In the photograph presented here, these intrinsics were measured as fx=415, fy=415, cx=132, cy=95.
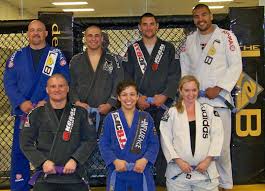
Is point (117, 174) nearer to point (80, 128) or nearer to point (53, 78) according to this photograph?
point (80, 128)

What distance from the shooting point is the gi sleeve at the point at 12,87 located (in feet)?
11.5

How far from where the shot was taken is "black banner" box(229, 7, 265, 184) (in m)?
4.04

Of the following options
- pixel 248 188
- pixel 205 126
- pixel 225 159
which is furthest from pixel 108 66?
pixel 248 188

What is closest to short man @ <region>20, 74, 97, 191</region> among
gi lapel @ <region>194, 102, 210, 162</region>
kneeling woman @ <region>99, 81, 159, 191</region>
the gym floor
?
kneeling woman @ <region>99, 81, 159, 191</region>

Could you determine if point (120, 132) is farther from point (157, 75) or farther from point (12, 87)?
point (12, 87)

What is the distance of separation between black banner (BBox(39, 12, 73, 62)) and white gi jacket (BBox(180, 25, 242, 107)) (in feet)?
3.76

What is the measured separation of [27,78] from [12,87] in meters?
0.16

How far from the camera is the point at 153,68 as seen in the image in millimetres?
3672

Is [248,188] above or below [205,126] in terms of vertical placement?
below

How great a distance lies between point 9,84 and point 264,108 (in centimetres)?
243

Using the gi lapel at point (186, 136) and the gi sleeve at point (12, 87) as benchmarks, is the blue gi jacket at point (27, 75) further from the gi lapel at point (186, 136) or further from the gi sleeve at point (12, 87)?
the gi lapel at point (186, 136)

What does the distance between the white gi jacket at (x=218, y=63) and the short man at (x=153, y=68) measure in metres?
0.17

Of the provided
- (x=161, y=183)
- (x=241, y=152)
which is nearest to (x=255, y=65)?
(x=241, y=152)

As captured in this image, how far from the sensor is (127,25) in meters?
4.13
